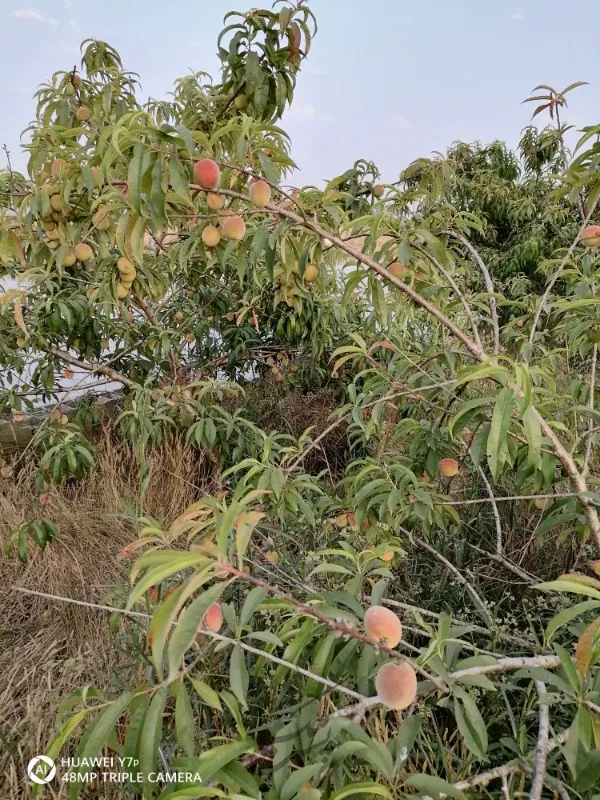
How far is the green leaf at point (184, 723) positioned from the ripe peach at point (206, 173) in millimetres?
825

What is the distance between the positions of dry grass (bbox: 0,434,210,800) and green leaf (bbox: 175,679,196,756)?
0.77 meters

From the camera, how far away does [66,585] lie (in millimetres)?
2035

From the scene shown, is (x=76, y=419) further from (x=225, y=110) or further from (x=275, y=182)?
(x=275, y=182)

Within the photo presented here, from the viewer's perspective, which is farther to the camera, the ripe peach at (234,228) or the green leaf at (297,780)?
the ripe peach at (234,228)

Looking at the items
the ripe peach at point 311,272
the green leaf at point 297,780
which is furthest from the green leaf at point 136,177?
the green leaf at point 297,780

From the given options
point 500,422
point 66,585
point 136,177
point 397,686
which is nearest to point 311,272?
point 136,177

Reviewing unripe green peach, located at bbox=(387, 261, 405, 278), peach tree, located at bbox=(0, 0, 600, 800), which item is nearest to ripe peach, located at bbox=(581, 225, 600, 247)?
peach tree, located at bbox=(0, 0, 600, 800)

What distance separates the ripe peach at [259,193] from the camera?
0.97 metres

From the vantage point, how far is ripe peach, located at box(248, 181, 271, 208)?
97 cm

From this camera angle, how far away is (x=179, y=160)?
882 millimetres

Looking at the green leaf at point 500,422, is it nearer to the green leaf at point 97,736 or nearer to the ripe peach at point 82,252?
the green leaf at point 97,736

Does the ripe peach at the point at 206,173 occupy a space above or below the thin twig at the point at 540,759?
above

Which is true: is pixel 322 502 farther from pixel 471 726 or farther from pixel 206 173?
pixel 206 173

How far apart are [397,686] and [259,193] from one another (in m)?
0.87
